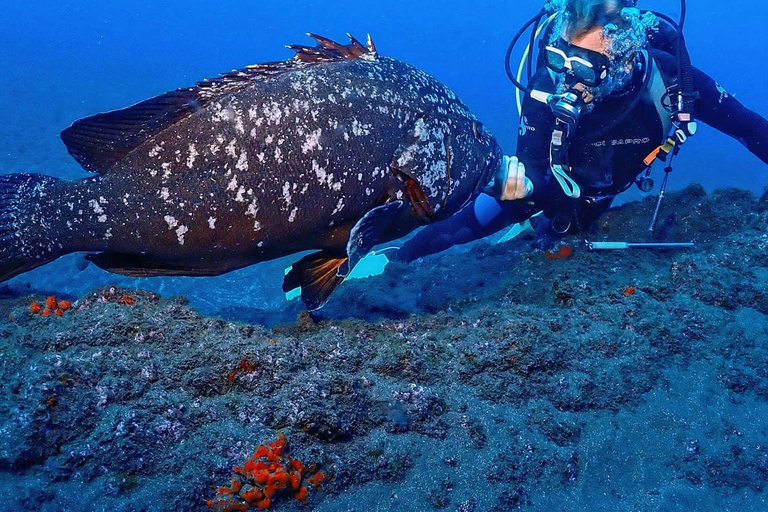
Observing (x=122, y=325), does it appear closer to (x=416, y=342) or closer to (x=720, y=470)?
(x=416, y=342)

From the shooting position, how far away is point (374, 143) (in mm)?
3121

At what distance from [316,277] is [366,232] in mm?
621

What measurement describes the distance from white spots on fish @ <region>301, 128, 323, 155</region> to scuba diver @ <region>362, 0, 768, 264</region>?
184cm

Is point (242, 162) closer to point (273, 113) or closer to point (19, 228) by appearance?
point (273, 113)

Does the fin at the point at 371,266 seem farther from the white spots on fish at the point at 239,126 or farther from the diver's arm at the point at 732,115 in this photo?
the diver's arm at the point at 732,115

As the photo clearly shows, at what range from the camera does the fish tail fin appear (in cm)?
284

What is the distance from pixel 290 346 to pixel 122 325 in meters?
1.10

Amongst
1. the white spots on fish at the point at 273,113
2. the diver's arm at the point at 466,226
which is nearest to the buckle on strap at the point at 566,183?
the diver's arm at the point at 466,226

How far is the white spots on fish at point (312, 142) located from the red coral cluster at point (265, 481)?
1705 mm

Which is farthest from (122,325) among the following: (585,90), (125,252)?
(585,90)

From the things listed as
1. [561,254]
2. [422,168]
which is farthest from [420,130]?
[561,254]

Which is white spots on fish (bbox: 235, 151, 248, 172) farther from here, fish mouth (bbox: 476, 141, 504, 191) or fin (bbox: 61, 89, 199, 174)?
fish mouth (bbox: 476, 141, 504, 191)

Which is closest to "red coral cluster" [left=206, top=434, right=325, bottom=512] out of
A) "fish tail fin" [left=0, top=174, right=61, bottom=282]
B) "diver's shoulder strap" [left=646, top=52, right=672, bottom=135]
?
"fish tail fin" [left=0, top=174, right=61, bottom=282]

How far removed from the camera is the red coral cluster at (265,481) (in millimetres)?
2078
